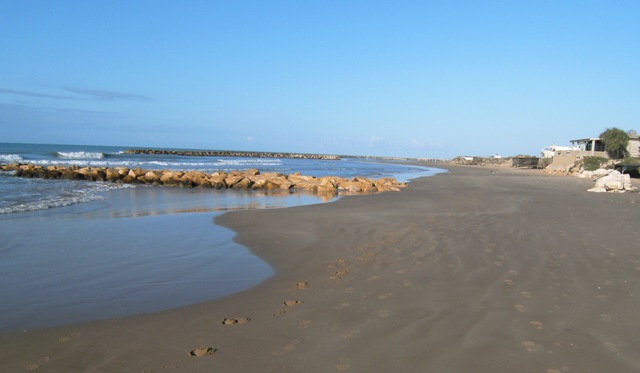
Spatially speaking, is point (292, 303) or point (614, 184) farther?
point (614, 184)

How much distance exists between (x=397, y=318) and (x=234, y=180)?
17043 mm

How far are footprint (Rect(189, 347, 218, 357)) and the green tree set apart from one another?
5821cm

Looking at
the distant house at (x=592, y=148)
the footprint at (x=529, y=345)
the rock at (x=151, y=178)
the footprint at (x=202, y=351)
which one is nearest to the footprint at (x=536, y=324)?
the footprint at (x=529, y=345)

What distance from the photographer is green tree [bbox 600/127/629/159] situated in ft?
161

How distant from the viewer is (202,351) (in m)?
3.39

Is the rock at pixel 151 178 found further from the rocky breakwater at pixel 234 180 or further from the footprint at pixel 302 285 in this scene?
the footprint at pixel 302 285

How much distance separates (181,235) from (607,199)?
15.9m

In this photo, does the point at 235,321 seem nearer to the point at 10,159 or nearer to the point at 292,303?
the point at 292,303

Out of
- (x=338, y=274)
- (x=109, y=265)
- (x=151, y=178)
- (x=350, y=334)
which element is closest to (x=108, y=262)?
(x=109, y=265)

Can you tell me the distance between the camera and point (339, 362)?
3.24 metres

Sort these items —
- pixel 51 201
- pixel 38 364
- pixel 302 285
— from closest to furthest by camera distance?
pixel 38 364 < pixel 302 285 < pixel 51 201

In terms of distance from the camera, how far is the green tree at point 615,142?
49.0 meters

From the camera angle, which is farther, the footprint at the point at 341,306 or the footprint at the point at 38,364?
the footprint at the point at 341,306

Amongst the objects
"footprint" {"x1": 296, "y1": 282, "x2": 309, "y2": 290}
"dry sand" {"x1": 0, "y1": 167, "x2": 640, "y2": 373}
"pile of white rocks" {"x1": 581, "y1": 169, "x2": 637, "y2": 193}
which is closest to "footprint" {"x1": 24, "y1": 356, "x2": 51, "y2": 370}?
"dry sand" {"x1": 0, "y1": 167, "x2": 640, "y2": 373}
